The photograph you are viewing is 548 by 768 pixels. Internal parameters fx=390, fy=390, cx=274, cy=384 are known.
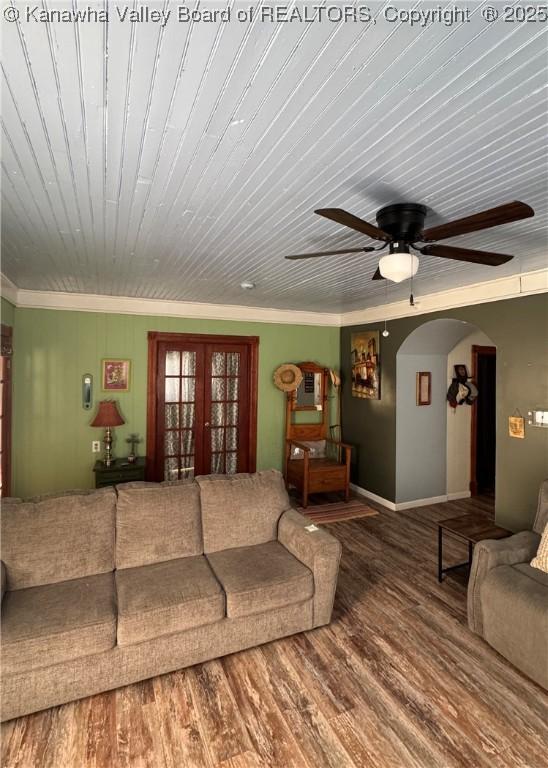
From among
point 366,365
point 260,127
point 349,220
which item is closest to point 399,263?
point 349,220

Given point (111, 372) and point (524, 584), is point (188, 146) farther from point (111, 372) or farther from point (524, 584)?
point (111, 372)

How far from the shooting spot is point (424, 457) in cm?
507

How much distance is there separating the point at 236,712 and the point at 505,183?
9.44ft

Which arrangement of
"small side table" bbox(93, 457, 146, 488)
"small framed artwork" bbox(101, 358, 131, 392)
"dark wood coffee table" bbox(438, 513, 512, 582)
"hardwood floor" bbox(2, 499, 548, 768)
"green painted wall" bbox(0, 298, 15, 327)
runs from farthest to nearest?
"small framed artwork" bbox(101, 358, 131, 392), "small side table" bbox(93, 457, 146, 488), "green painted wall" bbox(0, 298, 15, 327), "dark wood coffee table" bbox(438, 513, 512, 582), "hardwood floor" bbox(2, 499, 548, 768)

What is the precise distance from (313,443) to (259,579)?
3269mm

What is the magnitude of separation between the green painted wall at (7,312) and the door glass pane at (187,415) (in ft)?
6.89

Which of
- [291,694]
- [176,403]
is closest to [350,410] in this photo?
[176,403]

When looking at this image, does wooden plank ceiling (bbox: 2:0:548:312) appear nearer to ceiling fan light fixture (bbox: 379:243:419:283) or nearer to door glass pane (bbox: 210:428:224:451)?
ceiling fan light fixture (bbox: 379:243:419:283)

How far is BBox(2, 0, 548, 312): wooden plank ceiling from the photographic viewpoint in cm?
109

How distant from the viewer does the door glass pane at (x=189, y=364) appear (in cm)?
511

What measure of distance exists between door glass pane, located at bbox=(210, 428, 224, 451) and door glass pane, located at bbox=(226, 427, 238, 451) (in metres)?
0.08

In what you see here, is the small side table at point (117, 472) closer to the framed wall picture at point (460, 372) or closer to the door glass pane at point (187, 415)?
the door glass pane at point (187, 415)

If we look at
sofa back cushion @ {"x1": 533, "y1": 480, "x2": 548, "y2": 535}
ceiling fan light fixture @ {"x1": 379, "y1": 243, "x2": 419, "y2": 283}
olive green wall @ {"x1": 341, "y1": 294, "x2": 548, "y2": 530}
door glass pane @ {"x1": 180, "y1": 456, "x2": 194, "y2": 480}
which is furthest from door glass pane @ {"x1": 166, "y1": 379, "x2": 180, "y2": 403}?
sofa back cushion @ {"x1": 533, "y1": 480, "x2": 548, "y2": 535}

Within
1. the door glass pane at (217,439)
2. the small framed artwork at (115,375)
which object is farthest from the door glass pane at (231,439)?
the small framed artwork at (115,375)
